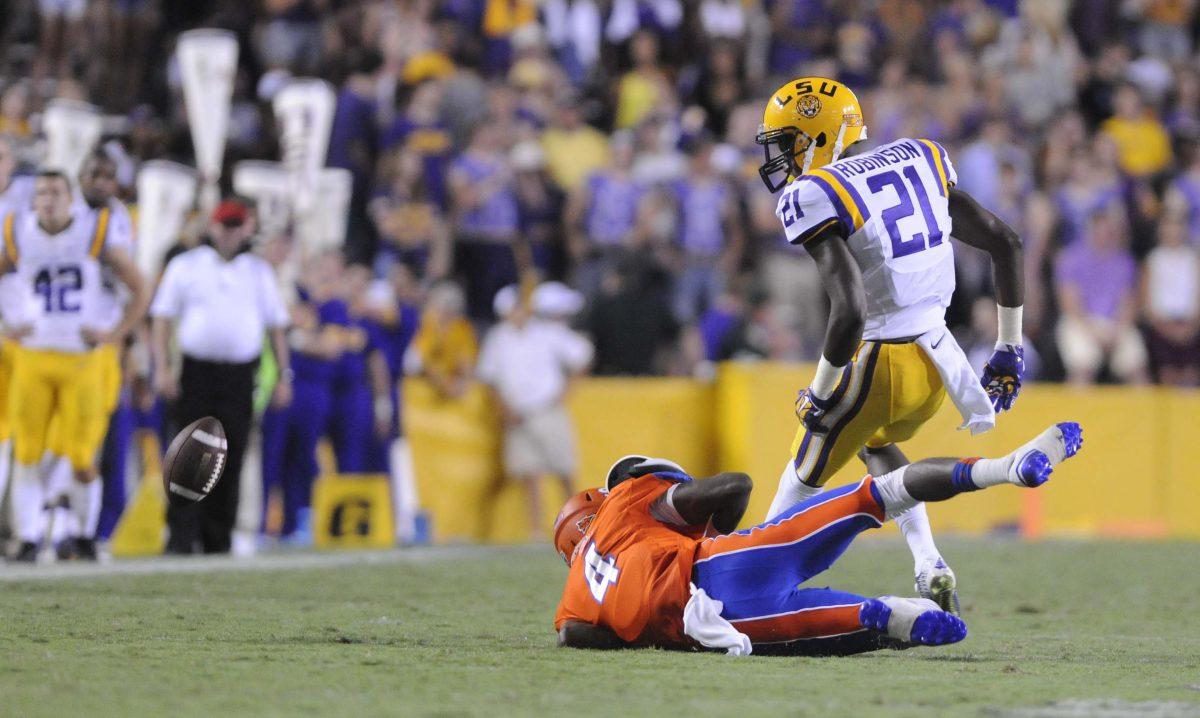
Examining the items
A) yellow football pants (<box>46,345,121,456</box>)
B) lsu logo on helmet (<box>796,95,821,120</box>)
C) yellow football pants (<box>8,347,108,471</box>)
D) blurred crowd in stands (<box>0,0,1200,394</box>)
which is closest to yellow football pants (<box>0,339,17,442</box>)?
yellow football pants (<box>8,347,108,471</box>)

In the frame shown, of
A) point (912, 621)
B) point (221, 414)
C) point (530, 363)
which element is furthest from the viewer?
point (530, 363)

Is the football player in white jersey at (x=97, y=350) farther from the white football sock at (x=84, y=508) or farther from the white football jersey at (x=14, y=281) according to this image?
the white football jersey at (x=14, y=281)

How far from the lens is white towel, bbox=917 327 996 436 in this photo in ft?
20.9

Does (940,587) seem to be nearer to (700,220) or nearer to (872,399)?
(872,399)

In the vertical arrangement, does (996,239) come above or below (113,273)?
above

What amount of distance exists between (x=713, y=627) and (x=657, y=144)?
9.85 m

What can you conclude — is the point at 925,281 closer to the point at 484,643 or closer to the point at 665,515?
the point at 665,515

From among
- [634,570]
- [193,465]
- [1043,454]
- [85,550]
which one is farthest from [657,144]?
[1043,454]

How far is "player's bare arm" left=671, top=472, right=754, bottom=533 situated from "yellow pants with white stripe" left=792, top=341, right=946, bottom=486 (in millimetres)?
769

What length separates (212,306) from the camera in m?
10.5

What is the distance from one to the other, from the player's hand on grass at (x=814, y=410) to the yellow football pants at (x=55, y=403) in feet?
15.8

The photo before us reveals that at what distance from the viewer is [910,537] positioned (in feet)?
22.3

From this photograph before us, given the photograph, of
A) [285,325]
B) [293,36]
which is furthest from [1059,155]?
[285,325]

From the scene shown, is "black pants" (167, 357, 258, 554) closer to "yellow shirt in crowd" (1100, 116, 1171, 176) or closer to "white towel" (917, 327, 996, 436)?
"white towel" (917, 327, 996, 436)
